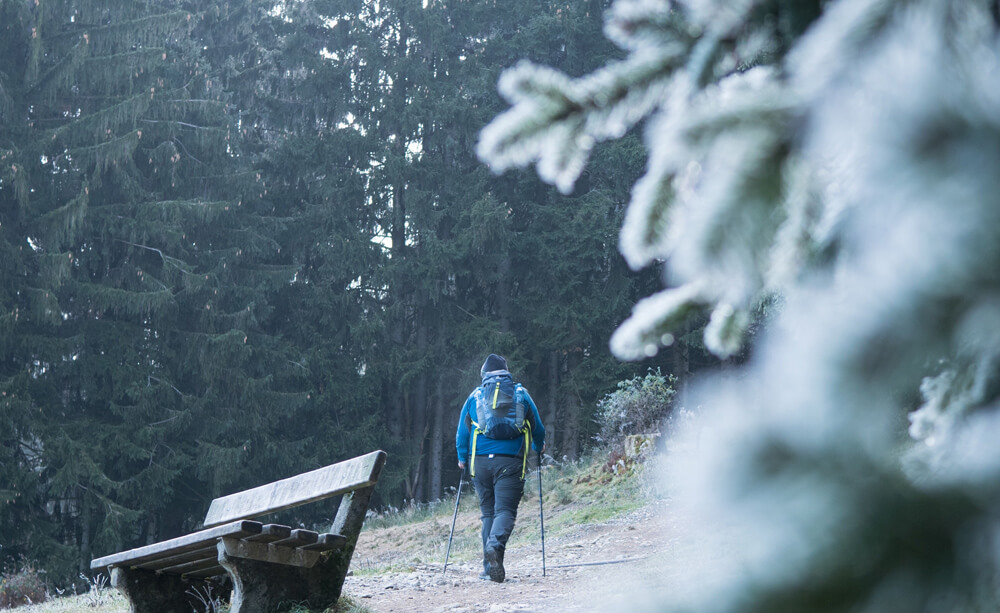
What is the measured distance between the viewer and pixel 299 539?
14.8 feet

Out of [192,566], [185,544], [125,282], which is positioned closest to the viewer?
[185,544]

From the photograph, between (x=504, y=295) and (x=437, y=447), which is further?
(x=504, y=295)

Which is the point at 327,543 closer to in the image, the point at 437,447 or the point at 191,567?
the point at 191,567

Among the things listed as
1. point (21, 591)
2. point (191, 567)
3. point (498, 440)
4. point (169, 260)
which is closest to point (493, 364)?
point (498, 440)

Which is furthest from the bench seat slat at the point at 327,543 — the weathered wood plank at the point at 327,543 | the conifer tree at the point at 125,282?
the conifer tree at the point at 125,282

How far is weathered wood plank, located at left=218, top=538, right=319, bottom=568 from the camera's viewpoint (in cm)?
432

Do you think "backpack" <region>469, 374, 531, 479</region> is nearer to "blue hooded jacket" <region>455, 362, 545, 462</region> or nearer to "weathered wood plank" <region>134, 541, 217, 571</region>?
"blue hooded jacket" <region>455, 362, 545, 462</region>

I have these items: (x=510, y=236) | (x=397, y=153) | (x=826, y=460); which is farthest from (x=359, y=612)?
(x=397, y=153)

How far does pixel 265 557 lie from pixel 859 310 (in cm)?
441

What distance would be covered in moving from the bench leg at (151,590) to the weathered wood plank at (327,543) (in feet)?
3.92

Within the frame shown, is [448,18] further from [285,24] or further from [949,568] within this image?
[949,568]

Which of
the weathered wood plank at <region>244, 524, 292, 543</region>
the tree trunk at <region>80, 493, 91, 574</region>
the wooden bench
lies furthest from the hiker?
the tree trunk at <region>80, 493, 91, 574</region>

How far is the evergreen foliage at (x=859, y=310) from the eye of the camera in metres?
0.53

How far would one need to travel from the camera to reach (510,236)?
69.5ft
